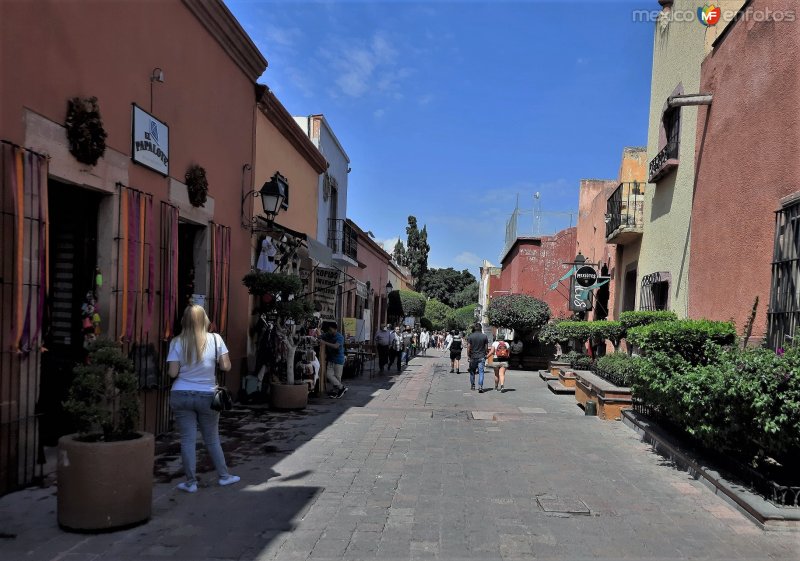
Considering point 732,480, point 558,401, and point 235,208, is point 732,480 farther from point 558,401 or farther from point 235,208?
point 235,208

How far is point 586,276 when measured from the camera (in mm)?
17922

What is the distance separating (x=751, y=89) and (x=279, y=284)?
300 inches

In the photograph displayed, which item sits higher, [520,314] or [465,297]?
[520,314]

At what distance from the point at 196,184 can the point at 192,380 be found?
13.1 ft

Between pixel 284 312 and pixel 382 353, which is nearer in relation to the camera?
pixel 284 312

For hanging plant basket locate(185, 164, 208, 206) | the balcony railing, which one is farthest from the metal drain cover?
the balcony railing

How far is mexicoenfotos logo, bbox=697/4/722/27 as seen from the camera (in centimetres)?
1017

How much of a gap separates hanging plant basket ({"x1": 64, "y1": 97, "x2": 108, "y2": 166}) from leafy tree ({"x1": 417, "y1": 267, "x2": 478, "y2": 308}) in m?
75.7

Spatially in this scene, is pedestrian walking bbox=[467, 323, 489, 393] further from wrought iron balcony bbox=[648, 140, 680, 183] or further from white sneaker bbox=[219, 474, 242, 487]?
white sneaker bbox=[219, 474, 242, 487]

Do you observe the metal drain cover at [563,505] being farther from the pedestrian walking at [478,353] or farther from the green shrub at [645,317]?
the pedestrian walking at [478,353]

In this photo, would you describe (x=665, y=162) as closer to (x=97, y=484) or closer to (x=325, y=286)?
(x=325, y=286)

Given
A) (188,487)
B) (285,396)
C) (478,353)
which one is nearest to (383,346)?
(478,353)

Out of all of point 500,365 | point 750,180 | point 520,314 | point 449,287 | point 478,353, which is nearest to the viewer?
point 750,180

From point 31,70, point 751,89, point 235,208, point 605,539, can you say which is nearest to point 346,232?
point 235,208
